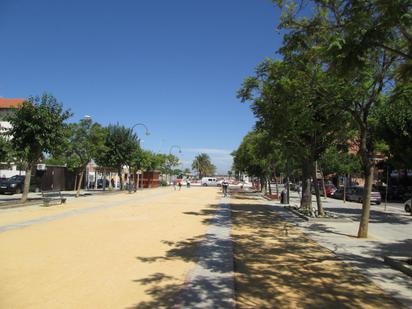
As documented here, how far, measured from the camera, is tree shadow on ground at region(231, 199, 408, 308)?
6598 millimetres

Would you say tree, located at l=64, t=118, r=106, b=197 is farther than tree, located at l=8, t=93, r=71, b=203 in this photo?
Yes

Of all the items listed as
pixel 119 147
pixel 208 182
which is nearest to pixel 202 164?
pixel 208 182

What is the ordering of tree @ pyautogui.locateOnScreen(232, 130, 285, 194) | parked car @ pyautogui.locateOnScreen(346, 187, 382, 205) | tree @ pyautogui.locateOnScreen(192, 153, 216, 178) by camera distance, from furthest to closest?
tree @ pyautogui.locateOnScreen(192, 153, 216, 178) → parked car @ pyautogui.locateOnScreen(346, 187, 382, 205) → tree @ pyautogui.locateOnScreen(232, 130, 285, 194)

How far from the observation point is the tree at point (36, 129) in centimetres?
2406

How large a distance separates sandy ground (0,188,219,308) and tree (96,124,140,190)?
31.2 m

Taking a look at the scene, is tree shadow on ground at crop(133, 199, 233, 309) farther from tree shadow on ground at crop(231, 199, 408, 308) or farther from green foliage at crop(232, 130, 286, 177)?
green foliage at crop(232, 130, 286, 177)

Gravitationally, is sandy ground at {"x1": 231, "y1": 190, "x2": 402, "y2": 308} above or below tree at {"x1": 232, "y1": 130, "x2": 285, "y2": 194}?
below

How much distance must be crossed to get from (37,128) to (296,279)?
19.4 m

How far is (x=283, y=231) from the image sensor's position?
1512cm

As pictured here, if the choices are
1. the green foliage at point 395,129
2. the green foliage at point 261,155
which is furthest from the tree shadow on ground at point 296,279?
the green foliage at point 261,155

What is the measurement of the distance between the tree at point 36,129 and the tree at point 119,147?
71.1ft

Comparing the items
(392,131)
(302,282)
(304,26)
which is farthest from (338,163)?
(302,282)

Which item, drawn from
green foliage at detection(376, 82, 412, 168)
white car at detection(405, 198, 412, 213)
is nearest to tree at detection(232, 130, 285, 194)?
green foliage at detection(376, 82, 412, 168)

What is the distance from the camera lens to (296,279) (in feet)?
26.2
